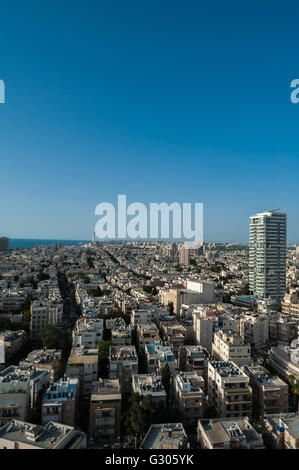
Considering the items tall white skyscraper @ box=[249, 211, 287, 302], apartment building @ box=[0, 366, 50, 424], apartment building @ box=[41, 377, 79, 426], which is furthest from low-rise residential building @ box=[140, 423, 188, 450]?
tall white skyscraper @ box=[249, 211, 287, 302]

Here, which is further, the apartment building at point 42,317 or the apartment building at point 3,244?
the apartment building at point 3,244

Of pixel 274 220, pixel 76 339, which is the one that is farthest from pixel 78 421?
pixel 274 220

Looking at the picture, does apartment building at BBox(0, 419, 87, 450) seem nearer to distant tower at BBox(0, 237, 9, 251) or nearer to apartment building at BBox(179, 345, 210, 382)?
apartment building at BBox(179, 345, 210, 382)

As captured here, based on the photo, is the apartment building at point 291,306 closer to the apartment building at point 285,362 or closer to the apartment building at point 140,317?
the apartment building at point 285,362

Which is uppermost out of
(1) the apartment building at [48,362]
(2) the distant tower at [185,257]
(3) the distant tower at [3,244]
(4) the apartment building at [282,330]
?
(3) the distant tower at [3,244]

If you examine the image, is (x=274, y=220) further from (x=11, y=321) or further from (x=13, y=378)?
(x=13, y=378)

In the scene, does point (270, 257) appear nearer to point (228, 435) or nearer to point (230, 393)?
point (230, 393)

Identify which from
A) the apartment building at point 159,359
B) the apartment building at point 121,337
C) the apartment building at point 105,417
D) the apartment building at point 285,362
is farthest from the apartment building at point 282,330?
the apartment building at point 105,417
